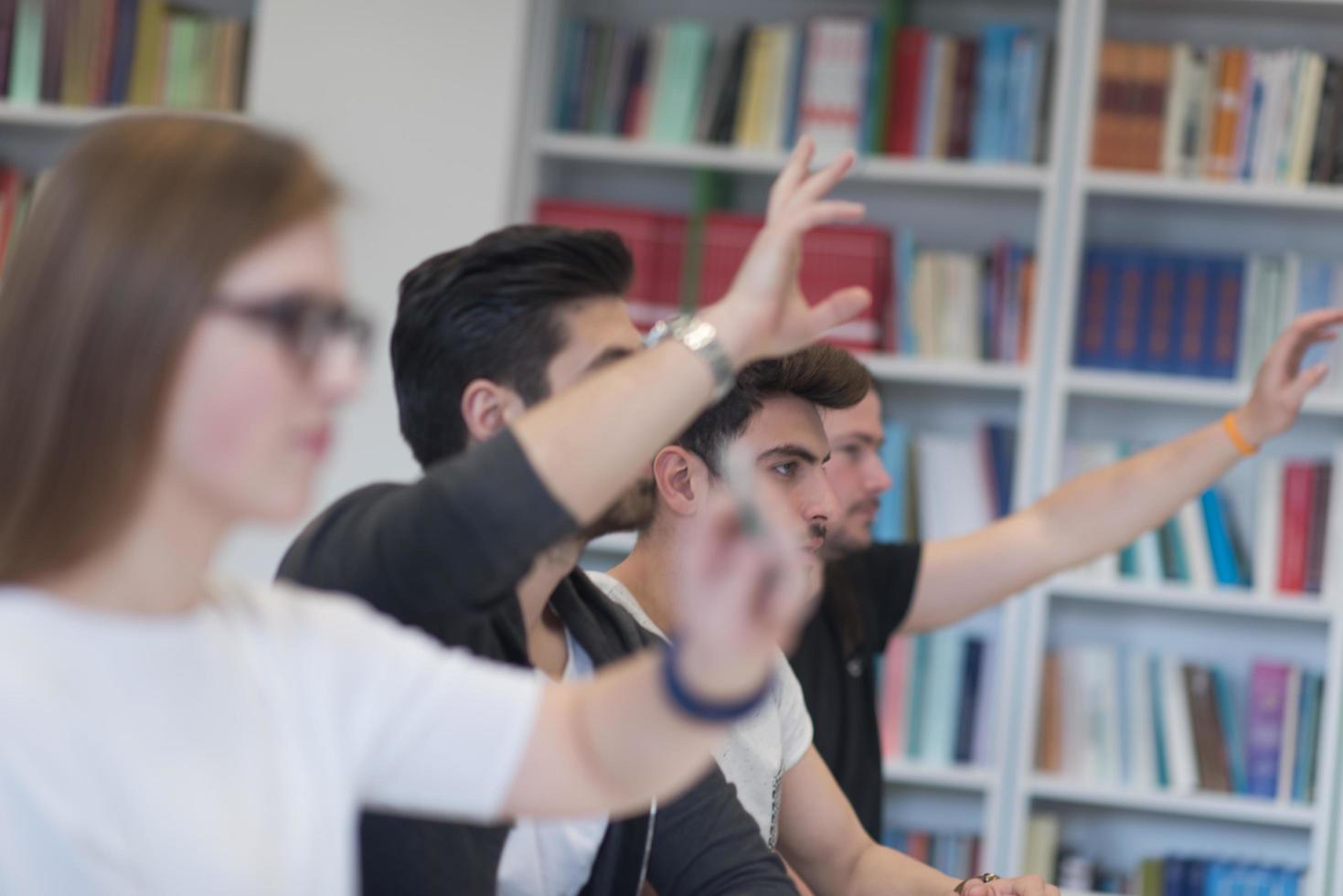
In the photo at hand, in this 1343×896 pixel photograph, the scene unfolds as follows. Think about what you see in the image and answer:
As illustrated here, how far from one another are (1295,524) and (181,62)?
275 centimetres

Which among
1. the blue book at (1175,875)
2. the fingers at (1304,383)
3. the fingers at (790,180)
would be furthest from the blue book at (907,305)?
the fingers at (790,180)

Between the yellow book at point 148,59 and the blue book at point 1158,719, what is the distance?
8.71 ft

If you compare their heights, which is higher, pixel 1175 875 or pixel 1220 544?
pixel 1220 544

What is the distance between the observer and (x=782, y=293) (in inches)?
46.9

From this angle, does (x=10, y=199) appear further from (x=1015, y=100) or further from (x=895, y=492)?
(x=1015, y=100)

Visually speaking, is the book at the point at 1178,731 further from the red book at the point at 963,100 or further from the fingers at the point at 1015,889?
the fingers at the point at 1015,889

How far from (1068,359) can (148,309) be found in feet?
9.55

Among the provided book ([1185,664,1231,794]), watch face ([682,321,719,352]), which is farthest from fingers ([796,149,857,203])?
book ([1185,664,1231,794])

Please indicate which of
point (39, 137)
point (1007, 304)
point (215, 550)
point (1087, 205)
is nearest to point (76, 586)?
point (215, 550)

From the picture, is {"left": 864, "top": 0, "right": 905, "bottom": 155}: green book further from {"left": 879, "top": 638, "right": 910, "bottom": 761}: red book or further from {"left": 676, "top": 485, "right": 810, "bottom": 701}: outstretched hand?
{"left": 676, "top": 485, "right": 810, "bottom": 701}: outstretched hand

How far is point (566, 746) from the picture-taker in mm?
983

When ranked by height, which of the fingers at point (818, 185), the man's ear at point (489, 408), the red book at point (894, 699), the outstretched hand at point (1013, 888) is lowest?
the red book at point (894, 699)

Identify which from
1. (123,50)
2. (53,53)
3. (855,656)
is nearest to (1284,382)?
(855,656)

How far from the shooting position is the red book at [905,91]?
11.6 ft
